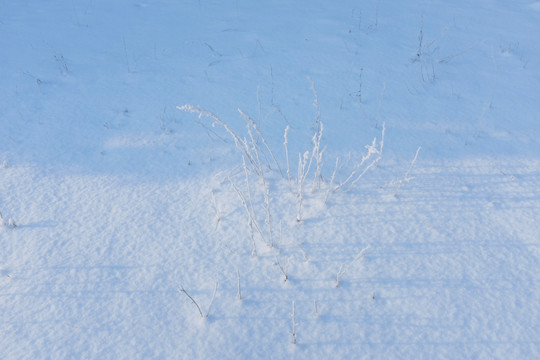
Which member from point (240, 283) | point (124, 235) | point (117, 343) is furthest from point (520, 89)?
point (117, 343)

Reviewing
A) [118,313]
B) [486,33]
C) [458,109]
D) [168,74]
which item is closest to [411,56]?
[458,109]

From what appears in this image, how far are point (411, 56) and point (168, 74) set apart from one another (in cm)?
258

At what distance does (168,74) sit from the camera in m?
3.40

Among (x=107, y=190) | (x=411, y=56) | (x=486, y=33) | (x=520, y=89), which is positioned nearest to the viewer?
(x=107, y=190)

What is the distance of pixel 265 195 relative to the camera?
1915mm

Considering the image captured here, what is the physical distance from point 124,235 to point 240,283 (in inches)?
29.9

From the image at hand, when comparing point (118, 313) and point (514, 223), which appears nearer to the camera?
point (118, 313)

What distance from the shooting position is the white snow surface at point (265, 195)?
163 centimetres

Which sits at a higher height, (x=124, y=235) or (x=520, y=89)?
(x=520, y=89)

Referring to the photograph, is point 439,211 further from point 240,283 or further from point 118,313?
point 118,313

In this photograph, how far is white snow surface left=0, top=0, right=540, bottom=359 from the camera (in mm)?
1628

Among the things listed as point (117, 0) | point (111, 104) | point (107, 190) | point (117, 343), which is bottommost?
point (117, 343)

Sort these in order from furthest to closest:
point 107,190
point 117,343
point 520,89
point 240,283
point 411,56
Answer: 1. point 411,56
2. point 520,89
3. point 107,190
4. point 240,283
5. point 117,343

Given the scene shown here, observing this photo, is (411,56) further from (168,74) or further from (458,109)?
(168,74)
